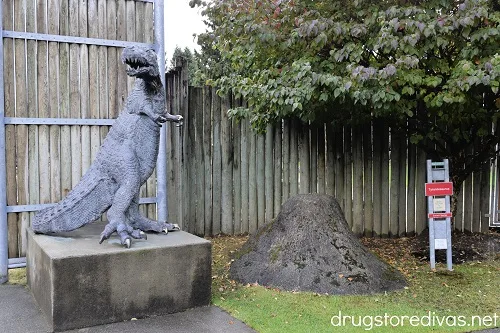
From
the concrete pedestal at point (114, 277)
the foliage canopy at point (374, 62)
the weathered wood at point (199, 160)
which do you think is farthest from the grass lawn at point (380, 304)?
the foliage canopy at point (374, 62)

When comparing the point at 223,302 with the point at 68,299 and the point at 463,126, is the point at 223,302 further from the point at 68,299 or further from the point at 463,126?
the point at 463,126

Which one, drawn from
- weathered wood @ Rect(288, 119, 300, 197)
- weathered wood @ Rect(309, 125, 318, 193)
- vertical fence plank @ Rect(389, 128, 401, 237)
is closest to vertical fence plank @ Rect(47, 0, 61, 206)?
weathered wood @ Rect(288, 119, 300, 197)

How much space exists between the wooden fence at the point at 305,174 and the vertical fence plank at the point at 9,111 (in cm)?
246

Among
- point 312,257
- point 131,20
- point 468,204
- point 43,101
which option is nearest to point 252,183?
point 312,257

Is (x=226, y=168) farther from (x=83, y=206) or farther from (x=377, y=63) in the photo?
(x=83, y=206)

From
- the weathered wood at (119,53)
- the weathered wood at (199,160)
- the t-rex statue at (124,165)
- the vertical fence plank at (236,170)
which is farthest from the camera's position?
the vertical fence plank at (236,170)

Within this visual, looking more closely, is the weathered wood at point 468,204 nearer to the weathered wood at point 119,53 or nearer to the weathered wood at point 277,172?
the weathered wood at point 277,172

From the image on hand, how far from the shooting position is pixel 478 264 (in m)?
6.12

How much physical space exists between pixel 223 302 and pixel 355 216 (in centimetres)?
393

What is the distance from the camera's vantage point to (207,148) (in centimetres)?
746

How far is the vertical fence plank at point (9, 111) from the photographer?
18.0 feet

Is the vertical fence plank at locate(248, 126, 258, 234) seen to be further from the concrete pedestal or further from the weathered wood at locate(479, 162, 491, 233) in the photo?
the weathered wood at locate(479, 162, 491, 233)

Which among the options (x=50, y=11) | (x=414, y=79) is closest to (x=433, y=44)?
(x=414, y=79)

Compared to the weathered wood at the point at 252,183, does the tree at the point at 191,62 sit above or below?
above
